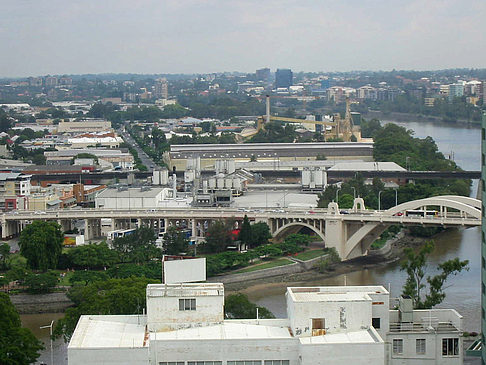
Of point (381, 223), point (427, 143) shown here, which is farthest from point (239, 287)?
point (427, 143)

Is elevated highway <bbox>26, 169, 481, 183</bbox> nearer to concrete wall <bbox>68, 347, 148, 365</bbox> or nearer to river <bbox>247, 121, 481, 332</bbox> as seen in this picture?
river <bbox>247, 121, 481, 332</bbox>

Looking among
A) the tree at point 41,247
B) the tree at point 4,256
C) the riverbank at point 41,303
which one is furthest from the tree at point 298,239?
the riverbank at point 41,303

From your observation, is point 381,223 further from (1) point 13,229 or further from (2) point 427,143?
(2) point 427,143

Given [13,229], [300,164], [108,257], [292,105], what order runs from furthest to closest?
1. [292,105]
2. [300,164]
3. [13,229]
4. [108,257]

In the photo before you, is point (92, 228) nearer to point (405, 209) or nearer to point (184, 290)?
point (405, 209)

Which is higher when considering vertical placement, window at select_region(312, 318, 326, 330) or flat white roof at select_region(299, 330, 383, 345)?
window at select_region(312, 318, 326, 330)

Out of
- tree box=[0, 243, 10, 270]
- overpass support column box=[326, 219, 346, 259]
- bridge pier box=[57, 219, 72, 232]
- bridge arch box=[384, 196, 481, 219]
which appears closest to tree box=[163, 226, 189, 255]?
overpass support column box=[326, 219, 346, 259]
